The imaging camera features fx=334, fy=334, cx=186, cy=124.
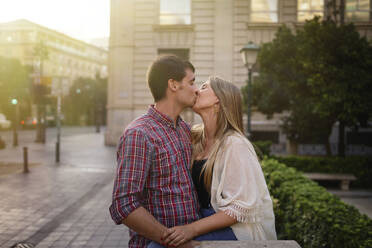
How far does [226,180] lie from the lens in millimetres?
2320

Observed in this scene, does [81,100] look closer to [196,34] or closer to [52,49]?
[52,49]

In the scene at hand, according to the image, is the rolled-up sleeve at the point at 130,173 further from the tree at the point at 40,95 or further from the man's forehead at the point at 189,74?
the tree at the point at 40,95

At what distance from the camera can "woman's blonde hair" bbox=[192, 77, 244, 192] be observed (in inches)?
98.4

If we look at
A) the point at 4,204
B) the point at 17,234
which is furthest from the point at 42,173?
the point at 17,234

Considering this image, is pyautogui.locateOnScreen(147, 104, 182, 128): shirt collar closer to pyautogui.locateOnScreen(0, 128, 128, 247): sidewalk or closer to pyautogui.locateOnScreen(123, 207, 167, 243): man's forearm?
pyautogui.locateOnScreen(123, 207, 167, 243): man's forearm

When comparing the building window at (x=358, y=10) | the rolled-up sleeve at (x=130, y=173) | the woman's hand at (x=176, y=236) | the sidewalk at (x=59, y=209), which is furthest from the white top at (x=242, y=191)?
the building window at (x=358, y=10)

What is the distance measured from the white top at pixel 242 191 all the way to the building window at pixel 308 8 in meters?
19.4

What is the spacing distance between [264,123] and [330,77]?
35.3ft

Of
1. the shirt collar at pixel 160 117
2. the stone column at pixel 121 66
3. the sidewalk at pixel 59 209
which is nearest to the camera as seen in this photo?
the shirt collar at pixel 160 117

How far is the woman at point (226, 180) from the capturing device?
2258mm

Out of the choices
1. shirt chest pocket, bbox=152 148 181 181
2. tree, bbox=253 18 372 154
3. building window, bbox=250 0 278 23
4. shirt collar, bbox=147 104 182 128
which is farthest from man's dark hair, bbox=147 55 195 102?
building window, bbox=250 0 278 23

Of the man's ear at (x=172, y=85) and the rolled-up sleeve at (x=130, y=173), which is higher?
the man's ear at (x=172, y=85)

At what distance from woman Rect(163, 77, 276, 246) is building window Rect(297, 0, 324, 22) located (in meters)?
19.1

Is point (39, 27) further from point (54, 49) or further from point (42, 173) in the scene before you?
point (42, 173)
